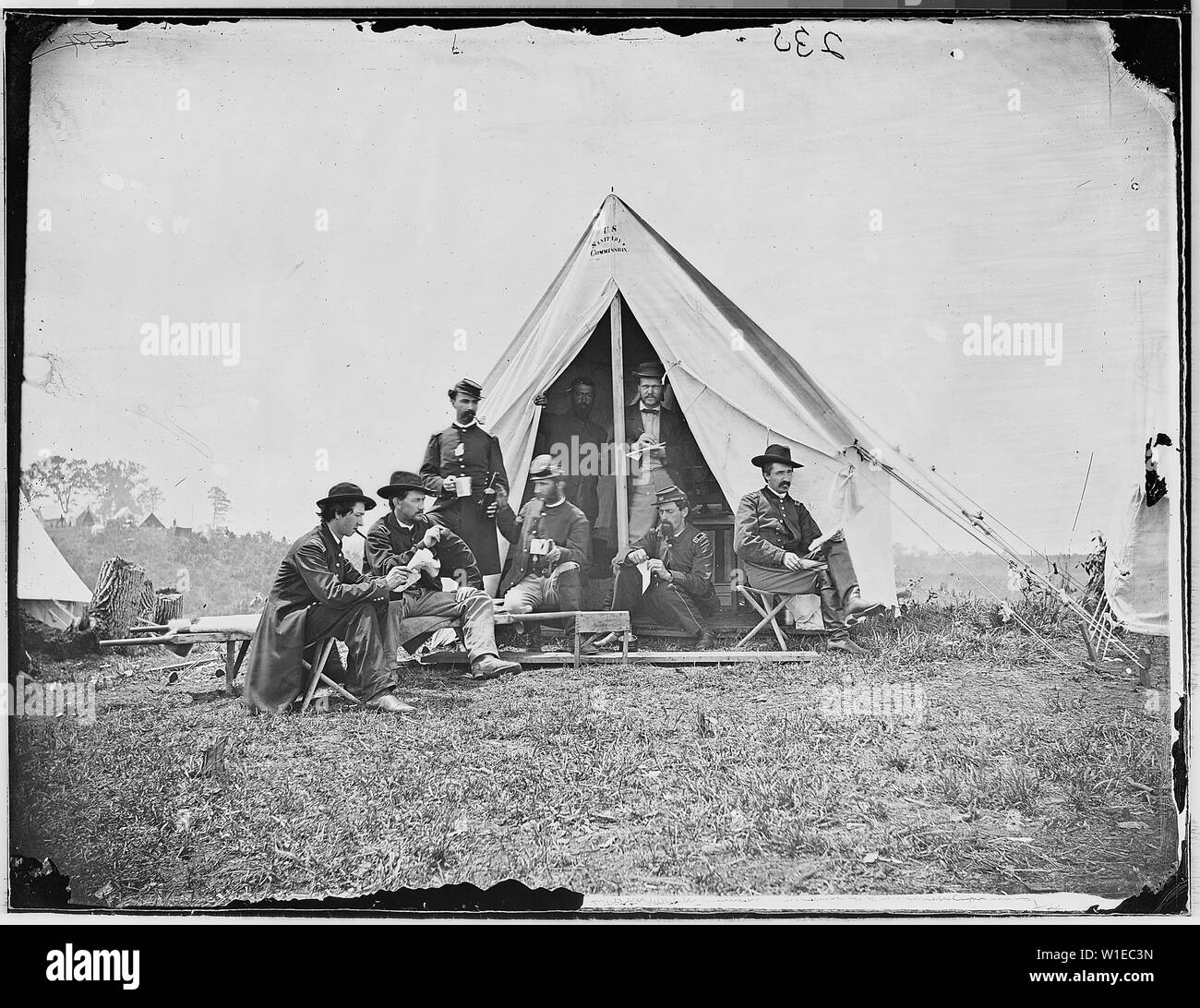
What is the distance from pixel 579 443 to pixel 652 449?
310 millimetres

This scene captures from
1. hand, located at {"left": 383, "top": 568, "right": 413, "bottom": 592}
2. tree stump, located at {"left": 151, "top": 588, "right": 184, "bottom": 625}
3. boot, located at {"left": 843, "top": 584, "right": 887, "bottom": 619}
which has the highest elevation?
hand, located at {"left": 383, "top": 568, "right": 413, "bottom": 592}

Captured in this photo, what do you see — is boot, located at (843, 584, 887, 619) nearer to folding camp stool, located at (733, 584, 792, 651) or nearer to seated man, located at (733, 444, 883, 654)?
seated man, located at (733, 444, 883, 654)

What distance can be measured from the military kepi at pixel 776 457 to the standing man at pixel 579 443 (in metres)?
0.65

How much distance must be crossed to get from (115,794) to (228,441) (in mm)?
1522

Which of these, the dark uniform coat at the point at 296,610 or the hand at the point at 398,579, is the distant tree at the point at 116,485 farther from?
the hand at the point at 398,579

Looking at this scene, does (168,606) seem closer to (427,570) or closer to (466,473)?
(427,570)

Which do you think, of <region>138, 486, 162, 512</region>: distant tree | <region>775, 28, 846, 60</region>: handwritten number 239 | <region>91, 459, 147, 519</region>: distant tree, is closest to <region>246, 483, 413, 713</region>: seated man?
<region>138, 486, 162, 512</region>: distant tree

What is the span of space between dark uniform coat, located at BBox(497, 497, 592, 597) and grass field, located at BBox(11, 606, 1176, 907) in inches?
18.4

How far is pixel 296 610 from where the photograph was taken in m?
3.86

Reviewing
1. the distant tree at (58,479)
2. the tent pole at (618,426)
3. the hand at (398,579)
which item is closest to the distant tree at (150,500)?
the distant tree at (58,479)

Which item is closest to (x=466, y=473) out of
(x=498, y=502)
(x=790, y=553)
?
(x=498, y=502)

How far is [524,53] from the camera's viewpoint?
3881 millimetres

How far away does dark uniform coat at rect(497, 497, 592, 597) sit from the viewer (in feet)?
12.8
